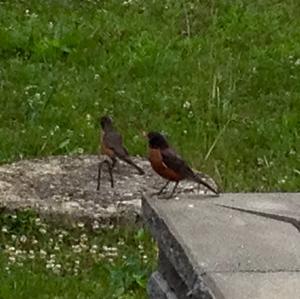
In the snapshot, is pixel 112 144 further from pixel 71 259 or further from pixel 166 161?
pixel 166 161

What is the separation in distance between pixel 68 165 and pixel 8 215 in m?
0.97

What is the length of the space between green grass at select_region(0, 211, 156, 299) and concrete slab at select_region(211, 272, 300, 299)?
2.31 metres

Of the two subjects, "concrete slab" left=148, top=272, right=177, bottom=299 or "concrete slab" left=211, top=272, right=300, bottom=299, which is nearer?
"concrete slab" left=211, top=272, right=300, bottom=299

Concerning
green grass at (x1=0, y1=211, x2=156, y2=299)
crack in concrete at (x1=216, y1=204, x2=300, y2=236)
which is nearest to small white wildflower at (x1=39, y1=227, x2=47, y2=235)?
green grass at (x1=0, y1=211, x2=156, y2=299)

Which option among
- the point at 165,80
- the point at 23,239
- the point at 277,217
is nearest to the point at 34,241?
the point at 23,239

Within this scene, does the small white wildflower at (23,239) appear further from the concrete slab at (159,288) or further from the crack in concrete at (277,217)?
the crack in concrete at (277,217)

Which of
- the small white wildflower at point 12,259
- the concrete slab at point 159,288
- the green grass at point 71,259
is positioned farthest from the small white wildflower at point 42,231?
the concrete slab at point 159,288

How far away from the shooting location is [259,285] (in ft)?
14.6

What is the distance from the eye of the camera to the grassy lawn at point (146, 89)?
8531 millimetres

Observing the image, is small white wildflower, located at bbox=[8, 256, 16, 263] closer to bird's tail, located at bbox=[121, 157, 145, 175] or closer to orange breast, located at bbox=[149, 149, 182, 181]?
bird's tail, located at bbox=[121, 157, 145, 175]

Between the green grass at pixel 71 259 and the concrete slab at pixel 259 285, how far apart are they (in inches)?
90.9

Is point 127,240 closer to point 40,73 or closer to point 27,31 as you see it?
point 40,73

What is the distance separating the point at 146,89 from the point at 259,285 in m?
5.93

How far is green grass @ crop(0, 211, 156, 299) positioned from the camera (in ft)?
22.4
